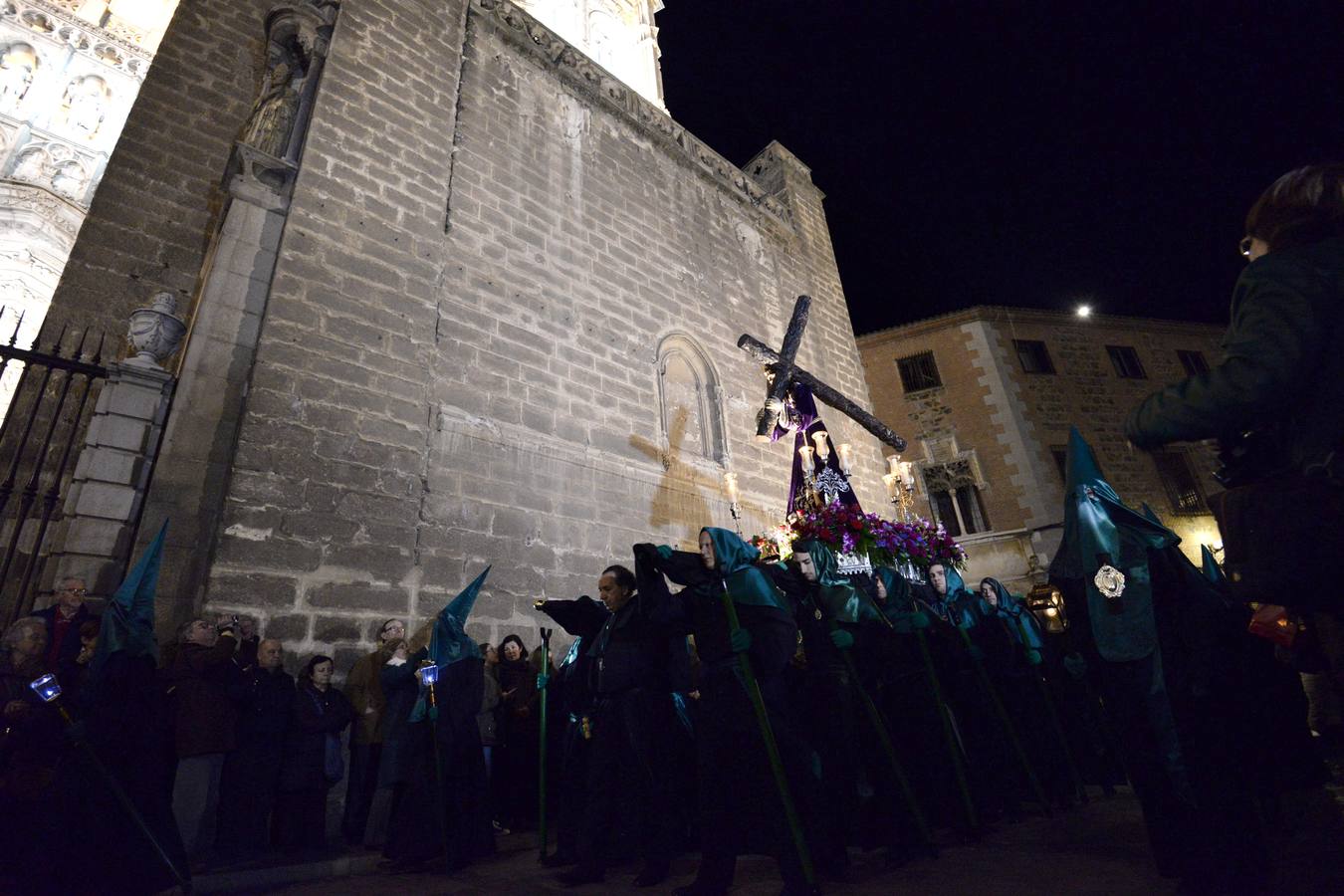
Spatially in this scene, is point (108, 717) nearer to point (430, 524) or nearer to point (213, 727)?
point (213, 727)

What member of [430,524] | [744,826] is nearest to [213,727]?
[430,524]

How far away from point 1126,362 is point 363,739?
21841 millimetres

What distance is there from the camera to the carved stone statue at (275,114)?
272 inches

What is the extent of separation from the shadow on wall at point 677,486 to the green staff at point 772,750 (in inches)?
201

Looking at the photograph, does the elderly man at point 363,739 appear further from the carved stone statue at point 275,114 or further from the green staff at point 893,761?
the carved stone statue at point 275,114

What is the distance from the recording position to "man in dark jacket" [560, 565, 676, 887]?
3516mm

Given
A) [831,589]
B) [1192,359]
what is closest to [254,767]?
[831,589]

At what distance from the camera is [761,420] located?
9.41m

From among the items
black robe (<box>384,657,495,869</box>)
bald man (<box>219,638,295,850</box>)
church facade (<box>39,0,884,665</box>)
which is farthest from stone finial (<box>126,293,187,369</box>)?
black robe (<box>384,657,495,869</box>)

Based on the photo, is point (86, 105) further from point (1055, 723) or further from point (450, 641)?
point (1055, 723)

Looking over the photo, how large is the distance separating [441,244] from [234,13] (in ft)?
19.9

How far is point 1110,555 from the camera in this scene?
9.90 ft

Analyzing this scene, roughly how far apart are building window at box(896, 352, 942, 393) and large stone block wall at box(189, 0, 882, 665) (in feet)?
25.6

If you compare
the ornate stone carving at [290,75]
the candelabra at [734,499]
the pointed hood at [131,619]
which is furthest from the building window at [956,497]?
the pointed hood at [131,619]
